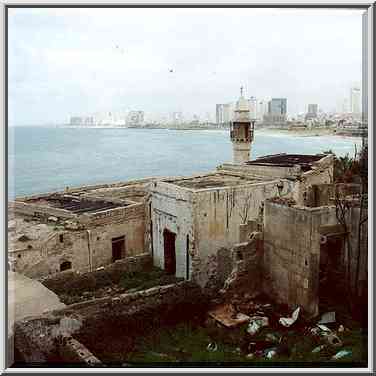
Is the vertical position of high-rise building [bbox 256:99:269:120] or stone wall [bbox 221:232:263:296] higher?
high-rise building [bbox 256:99:269:120]

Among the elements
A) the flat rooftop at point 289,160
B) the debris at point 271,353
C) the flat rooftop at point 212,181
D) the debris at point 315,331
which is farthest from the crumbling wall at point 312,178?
the debris at point 271,353

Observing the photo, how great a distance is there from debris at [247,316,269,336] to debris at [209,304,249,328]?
A: 0.41 feet

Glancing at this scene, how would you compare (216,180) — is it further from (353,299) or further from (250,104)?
(353,299)

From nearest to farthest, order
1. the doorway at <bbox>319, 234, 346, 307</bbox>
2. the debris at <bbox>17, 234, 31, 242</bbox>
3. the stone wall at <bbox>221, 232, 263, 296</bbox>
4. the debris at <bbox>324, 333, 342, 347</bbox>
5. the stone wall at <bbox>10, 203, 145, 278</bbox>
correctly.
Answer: the debris at <bbox>324, 333, 342, 347</bbox> → the doorway at <bbox>319, 234, 346, 307</bbox> → the stone wall at <bbox>221, 232, 263, 296</bbox> → the debris at <bbox>17, 234, 31, 242</bbox> → the stone wall at <bbox>10, 203, 145, 278</bbox>

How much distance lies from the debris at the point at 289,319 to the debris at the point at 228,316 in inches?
23.7

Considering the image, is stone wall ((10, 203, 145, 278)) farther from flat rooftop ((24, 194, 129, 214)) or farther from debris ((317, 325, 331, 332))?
debris ((317, 325, 331, 332))

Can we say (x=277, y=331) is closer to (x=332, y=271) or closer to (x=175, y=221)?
(x=332, y=271)

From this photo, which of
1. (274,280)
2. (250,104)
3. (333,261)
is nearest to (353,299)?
(333,261)

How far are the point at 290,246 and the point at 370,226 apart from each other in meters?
1.87

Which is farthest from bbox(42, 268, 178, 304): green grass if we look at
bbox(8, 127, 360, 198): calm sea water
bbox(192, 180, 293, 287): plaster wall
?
bbox(8, 127, 360, 198): calm sea water

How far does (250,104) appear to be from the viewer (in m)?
13.7

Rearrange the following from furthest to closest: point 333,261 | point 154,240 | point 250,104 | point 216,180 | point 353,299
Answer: point 250,104
point 216,180
point 154,240
point 333,261
point 353,299

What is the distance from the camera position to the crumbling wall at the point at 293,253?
786 centimetres

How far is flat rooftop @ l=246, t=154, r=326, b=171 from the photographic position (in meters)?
14.2
